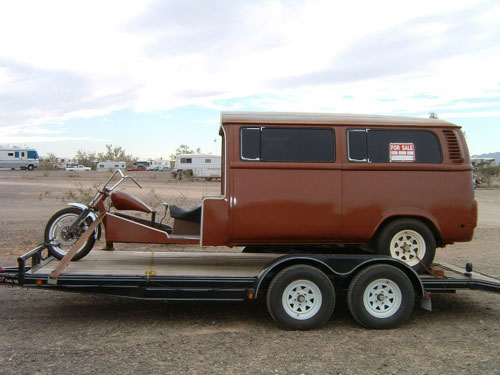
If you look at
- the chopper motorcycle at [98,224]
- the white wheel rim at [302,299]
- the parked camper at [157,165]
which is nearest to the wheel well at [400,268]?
the white wheel rim at [302,299]

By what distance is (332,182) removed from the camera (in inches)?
225

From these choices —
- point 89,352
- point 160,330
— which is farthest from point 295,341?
point 89,352

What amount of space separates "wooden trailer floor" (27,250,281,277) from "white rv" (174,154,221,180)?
128 ft

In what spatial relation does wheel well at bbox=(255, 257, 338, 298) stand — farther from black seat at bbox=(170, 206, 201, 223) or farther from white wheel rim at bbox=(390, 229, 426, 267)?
black seat at bbox=(170, 206, 201, 223)

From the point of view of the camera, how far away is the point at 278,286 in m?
5.36

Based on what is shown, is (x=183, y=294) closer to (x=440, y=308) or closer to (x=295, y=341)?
(x=295, y=341)

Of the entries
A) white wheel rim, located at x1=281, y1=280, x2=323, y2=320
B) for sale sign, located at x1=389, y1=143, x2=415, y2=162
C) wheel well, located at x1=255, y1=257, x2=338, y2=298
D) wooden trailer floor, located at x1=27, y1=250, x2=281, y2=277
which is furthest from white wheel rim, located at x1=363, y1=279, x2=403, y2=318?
for sale sign, located at x1=389, y1=143, x2=415, y2=162

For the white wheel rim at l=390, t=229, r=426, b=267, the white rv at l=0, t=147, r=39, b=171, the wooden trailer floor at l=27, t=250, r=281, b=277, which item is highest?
the white rv at l=0, t=147, r=39, b=171

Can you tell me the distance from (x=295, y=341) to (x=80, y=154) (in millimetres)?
99962

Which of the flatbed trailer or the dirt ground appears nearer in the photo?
the dirt ground

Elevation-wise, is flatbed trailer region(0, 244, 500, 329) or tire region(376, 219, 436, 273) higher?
tire region(376, 219, 436, 273)

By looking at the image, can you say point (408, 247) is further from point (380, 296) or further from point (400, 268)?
point (380, 296)

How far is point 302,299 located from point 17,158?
60.8 metres

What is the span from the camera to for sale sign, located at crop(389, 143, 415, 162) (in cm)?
583
